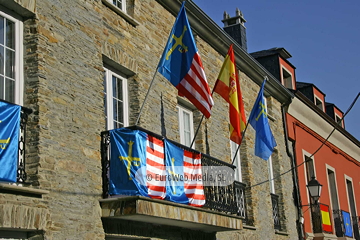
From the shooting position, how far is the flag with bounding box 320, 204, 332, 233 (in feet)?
65.7

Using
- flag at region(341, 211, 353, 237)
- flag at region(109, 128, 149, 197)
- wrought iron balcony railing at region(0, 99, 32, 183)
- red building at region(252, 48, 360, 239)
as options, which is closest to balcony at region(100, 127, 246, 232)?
flag at region(109, 128, 149, 197)

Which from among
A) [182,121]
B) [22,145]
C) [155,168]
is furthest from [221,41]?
[22,145]

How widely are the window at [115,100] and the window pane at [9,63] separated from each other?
7.48ft

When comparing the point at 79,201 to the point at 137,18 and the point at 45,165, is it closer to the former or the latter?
the point at 45,165

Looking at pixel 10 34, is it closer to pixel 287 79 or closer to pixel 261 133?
pixel 261 133

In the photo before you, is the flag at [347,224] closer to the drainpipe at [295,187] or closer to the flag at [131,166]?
the drainpipe at [295,187]

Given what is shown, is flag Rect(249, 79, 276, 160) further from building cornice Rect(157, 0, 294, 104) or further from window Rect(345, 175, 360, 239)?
window Rect(345, 175, 360, 239)

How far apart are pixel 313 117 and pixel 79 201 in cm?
1459

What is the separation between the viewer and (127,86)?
11.3 m

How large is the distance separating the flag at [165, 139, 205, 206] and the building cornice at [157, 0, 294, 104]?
3.68 m

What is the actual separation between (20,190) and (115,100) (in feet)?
11.4

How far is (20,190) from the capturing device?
7828 millimetres

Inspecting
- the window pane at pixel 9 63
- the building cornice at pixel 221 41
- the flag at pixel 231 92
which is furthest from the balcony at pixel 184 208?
the building cornice at pixel 221 41

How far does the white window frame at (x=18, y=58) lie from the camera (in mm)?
8561
